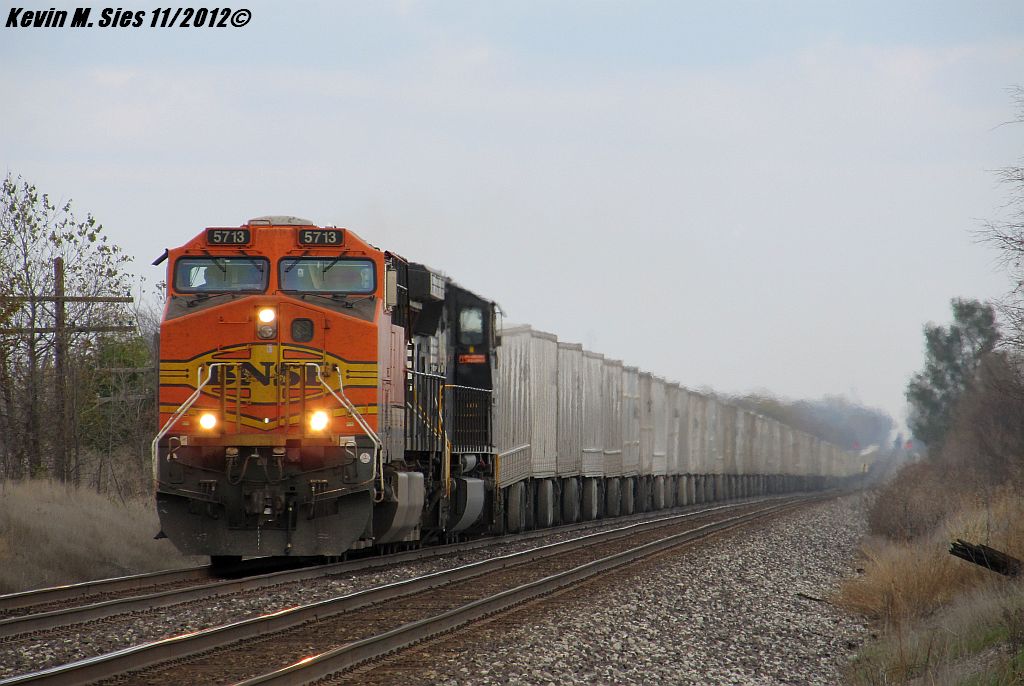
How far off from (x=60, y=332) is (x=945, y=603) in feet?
44.3

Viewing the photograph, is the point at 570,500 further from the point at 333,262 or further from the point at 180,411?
the point at 180,411

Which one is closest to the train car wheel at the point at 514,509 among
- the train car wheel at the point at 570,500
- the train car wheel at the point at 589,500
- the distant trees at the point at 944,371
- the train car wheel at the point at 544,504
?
the train car wheel at the point at 544,504

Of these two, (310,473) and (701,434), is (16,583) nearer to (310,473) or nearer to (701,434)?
(310,473)

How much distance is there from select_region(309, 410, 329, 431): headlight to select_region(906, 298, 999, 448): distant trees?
4422cm

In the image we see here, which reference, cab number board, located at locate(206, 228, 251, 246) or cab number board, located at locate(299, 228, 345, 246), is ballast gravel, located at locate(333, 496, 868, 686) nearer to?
cab number board, located at locate(299, 228, 345, 246)

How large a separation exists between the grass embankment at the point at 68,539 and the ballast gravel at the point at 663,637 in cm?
594

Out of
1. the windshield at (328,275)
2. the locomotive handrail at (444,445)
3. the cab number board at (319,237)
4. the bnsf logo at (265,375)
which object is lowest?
the locomotive handrail at (444,445)

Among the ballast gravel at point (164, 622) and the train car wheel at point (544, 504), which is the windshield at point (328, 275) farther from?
the train car wheel at point (544, 504)

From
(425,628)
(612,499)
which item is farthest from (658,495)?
(425,628)

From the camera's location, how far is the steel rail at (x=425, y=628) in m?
6.91

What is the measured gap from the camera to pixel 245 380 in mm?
12320

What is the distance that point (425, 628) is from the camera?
8914 millimetres

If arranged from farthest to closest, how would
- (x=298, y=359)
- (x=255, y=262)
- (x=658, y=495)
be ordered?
(x=658, y=495) → (x=255, y=262) → (x=298, y=359)

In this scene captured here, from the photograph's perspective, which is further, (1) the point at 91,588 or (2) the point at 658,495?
(2) the point at 658,495
